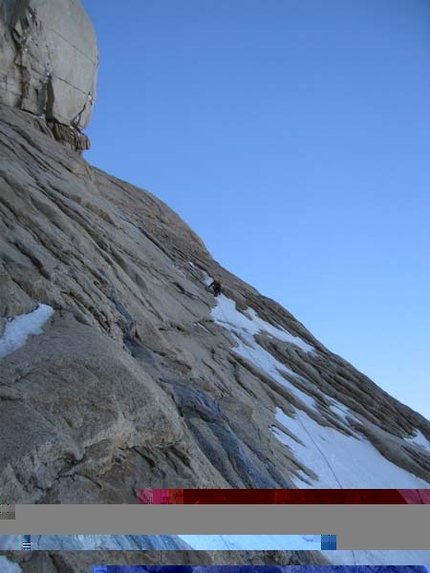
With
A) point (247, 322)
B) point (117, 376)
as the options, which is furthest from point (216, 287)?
point (117, 376)

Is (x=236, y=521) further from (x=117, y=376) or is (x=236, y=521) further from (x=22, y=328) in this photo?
(x=22, y=328)

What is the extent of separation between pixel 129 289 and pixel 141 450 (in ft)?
24.6

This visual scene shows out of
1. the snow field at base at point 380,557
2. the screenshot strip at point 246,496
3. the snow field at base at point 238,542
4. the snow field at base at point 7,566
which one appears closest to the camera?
the snow field at base at point 7,566

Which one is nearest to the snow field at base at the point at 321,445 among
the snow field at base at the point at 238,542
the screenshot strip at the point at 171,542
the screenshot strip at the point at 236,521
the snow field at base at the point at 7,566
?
the snow field at base at the point at 238,542

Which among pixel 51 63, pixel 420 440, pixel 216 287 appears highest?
pixel 51 63

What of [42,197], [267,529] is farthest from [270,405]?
[267,529]

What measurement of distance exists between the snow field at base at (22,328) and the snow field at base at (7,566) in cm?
333

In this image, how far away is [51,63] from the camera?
1013 inches

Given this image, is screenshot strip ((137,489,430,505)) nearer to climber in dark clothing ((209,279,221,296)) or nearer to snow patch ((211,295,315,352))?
snow patch ((211,295,315,352))

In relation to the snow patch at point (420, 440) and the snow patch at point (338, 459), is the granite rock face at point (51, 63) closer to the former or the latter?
the snow patch at point (338, 459)

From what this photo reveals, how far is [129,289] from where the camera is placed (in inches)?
615

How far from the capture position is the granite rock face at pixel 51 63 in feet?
80.2

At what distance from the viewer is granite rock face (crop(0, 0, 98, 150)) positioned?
80.2ft

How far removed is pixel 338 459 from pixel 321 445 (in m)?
0.58
